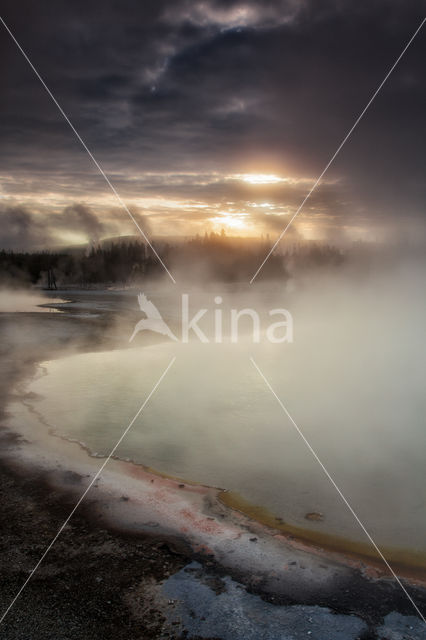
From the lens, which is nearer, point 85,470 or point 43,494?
point 43,494

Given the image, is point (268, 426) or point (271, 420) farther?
point (271, 420)

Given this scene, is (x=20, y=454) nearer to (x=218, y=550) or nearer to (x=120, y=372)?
(x=218, y=550)

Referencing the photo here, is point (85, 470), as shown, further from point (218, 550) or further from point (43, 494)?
point (218, 550)

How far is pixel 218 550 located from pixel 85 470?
2523 millimetres

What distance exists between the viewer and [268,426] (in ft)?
27.9

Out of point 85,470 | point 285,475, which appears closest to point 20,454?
point 85,470

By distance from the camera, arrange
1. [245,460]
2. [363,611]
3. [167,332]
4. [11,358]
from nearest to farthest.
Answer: [363,611]
[245,460]
[11,358]
[167,332]

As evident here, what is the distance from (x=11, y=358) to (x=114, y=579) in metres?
10.8

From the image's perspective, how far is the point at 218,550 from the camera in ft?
15.4

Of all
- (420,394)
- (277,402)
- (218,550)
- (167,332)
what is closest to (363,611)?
(218,550)

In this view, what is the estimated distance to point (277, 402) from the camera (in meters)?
9.88

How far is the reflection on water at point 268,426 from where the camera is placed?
5918mm

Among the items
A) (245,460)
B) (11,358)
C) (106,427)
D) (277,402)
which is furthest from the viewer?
(11,358)

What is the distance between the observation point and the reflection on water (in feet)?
19.4
